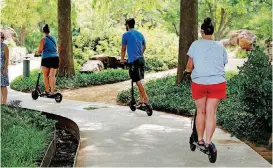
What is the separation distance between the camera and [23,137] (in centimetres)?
753

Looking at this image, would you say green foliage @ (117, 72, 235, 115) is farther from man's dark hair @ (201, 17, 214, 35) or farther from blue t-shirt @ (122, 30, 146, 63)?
man's dark hair @ (201, 17, 214, 35)

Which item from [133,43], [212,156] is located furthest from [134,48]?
[212,156]

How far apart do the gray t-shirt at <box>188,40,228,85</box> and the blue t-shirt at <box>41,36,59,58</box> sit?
20.3 ft

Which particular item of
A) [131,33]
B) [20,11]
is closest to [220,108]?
[131,33]

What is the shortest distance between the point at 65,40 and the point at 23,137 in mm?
10360

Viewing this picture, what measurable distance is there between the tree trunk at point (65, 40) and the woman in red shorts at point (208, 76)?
11.3 metres

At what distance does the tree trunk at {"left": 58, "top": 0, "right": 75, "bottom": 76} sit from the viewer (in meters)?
17.5

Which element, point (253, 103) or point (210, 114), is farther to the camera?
point (253, 103)

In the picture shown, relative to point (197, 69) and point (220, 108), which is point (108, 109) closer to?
point (220, 108)

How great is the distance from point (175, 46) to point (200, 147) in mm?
19065

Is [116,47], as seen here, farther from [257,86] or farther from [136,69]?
[257,86]

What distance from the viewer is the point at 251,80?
7.84m

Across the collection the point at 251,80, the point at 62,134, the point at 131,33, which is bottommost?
the point at 62,134

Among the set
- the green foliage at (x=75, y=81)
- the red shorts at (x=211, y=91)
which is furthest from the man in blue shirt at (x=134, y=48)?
the green foliage at (x=75, y=81)
